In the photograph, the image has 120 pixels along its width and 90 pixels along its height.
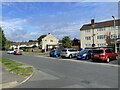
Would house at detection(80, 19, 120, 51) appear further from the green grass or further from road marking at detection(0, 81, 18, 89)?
road marking at detection(0, 81, 18, 89)

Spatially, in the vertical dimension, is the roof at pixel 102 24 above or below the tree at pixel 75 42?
above

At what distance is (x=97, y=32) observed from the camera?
80.3 m

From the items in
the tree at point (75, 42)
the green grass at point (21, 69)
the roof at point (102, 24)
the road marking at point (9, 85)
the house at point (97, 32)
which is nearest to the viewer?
the road marking at point (9, 85)

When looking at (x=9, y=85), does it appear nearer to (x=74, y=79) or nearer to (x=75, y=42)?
(x=74, y=79)

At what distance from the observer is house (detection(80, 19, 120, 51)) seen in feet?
245

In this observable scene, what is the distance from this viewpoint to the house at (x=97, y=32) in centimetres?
7464

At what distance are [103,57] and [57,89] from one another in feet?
57.9

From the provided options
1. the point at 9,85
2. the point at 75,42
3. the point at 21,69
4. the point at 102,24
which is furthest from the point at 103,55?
the point at 75,42

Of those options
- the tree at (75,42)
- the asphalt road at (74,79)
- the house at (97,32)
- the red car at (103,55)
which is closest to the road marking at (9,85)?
the asphalt road at (74,79)

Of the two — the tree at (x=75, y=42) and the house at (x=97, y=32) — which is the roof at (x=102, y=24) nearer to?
the house at (x=97, y=32)

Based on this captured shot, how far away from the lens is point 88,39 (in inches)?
3280

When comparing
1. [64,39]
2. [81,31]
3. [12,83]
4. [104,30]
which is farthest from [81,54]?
[64,39]

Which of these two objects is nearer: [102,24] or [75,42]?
Answer: [102,24]

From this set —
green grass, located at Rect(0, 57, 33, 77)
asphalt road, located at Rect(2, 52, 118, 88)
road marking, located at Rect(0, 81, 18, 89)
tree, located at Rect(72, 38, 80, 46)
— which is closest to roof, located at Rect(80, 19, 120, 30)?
tree, located at Rect(72, 38, 80, 46)
